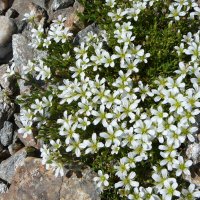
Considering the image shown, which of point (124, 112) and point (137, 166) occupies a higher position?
point (124, 112)

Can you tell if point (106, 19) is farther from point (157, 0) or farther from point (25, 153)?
point (25, 153)

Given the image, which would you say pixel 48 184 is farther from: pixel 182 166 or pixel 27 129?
pixel 182 166

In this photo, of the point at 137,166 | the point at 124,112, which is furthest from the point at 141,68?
the point at 137,166

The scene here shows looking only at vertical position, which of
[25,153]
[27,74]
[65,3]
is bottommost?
[25,153]

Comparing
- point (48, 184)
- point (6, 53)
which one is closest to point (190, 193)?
point (48, 184)

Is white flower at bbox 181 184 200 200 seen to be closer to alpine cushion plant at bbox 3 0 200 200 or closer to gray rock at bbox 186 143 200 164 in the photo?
alpine cushion plant at bbox 3 0 200 200

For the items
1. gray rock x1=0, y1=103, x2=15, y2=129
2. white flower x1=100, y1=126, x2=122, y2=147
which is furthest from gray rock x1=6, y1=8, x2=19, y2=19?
white flower x1=100, y1=126, x2=122, y2=147

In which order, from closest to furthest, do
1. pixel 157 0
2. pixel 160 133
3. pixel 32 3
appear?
pixel 160 133 → pixel 157 0 → pixel 32 3
